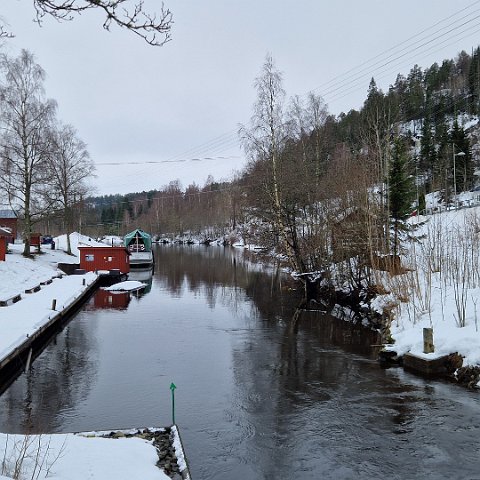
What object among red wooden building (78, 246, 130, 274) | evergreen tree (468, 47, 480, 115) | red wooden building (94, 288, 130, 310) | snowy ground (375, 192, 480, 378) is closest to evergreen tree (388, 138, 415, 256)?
snowy ground (375, 192, 480, 378)

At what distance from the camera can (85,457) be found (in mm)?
6172

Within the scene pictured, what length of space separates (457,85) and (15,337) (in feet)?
263

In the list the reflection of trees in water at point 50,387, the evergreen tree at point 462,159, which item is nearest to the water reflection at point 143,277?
the reflection of trees in water at point 50,387

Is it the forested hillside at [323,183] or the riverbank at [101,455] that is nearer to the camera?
the riverbank at [101,455]

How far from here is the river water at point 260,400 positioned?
7259mm

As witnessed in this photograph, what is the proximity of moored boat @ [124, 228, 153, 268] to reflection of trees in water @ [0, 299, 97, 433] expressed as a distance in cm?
2856

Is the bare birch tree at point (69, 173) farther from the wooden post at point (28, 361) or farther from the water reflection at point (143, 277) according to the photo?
the wooden post at point (28, 361)

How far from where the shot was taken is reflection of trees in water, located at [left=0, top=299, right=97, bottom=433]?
8.82m

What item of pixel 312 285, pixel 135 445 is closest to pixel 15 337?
pixel 135 445

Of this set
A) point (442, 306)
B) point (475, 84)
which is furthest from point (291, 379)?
point (475, 84)

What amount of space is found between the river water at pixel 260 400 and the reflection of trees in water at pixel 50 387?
29mm

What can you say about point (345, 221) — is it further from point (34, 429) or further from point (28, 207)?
point (28, 207)

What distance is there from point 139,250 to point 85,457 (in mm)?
40017

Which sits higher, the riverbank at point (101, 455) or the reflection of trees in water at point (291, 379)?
the riverbank at point (101, 455)
